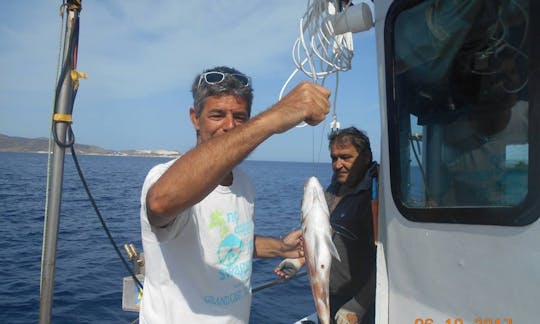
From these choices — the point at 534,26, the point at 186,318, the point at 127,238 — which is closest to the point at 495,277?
the point at 534,26

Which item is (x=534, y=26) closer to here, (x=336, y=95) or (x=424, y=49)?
(x=424, y=49)

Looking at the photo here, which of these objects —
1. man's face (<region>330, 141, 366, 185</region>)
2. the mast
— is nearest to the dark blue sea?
man's face (<region>330, 141, 366, 185</region>)

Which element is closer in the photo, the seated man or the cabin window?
the cabin window

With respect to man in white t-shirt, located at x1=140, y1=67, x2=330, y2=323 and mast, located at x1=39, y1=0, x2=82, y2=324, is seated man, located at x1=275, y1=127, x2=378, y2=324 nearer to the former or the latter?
man in white t-shirt, located at x1=140, y1=67, x2=330, y2=323

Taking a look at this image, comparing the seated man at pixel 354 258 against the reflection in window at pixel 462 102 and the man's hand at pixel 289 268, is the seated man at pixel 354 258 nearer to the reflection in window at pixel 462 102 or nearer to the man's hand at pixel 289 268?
the man's hand at pixel 289 268

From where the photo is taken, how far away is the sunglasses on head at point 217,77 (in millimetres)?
2348

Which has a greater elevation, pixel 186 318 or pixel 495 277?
pixel 495 277

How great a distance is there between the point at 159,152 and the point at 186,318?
662 ft

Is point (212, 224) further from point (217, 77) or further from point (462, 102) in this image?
point (462, 102)

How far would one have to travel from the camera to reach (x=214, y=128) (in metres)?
2.27

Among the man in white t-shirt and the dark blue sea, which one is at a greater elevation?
the man in white t-shirt

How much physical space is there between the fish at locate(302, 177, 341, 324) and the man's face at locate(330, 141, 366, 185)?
4.19 feet

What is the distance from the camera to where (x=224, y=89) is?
230 cm

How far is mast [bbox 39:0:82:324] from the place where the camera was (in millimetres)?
3029
